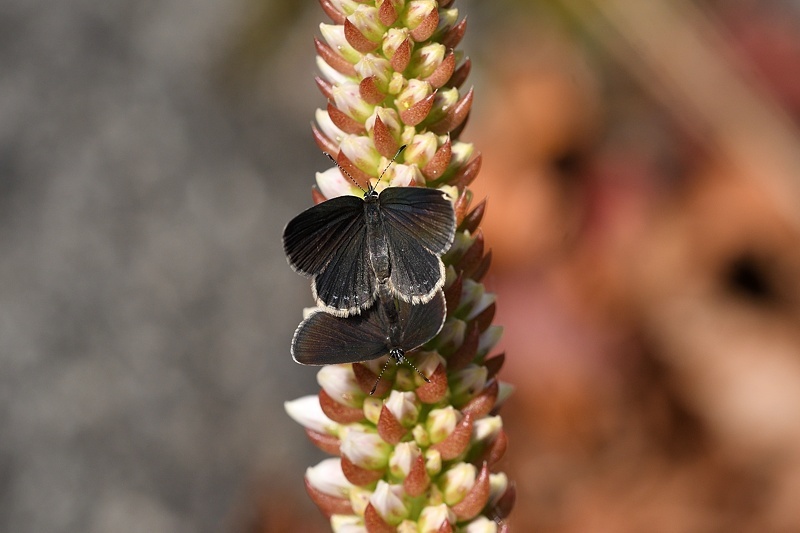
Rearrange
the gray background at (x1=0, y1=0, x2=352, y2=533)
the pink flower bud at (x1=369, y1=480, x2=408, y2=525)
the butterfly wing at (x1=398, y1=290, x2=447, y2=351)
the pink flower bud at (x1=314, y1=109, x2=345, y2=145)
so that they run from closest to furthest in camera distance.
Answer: the butterfly wing at (x1=398, y1=290, x2=447, y2=351) → the pink flower bud at (x1=369, y1=480, x2=408, y2=525) → the pink flower bud at (x1=314, y1=109, x2=345, y2=145) → the gray background at (x1=0, y1=0, x2=352, y2=533)

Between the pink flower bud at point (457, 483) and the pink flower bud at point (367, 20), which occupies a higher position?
the pink flower bud at point (367, 20)

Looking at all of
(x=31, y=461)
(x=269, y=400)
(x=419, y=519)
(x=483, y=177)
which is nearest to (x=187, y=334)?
(x=269, y=400)

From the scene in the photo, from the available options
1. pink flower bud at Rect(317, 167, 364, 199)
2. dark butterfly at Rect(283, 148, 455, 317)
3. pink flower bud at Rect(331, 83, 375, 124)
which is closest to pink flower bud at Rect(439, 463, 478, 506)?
dark butterfly at Rect(283, 148, 455, 317)

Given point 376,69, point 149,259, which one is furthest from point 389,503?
point 149,259

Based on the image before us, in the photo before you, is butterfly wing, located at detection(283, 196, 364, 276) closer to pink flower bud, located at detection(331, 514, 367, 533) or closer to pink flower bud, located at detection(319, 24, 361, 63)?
pink flower bud, located at detection(319, 24, 361, 63)

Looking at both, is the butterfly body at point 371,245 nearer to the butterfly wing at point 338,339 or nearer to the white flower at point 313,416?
the butterfly wing at point 338,339

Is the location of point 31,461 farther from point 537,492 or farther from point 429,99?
point 429,99

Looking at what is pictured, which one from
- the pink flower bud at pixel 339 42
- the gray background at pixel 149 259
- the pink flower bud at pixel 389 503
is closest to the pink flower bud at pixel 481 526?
the pink flower bud at pixel 389 503

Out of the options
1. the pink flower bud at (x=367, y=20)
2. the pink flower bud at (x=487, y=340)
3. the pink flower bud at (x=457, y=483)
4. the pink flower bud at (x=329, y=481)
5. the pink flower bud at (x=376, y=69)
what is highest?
the pink flower bud at (x=367, y=20)

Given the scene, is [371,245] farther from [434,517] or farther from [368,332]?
[434,517]
